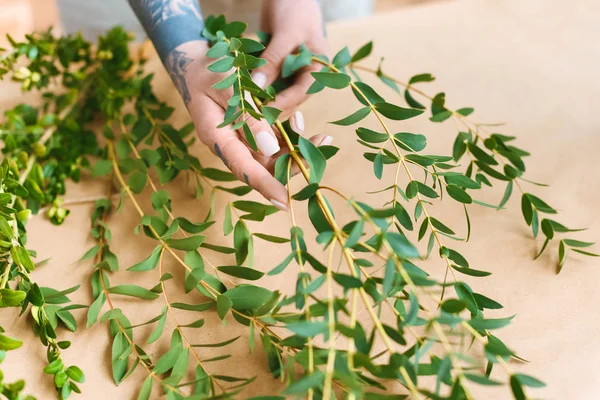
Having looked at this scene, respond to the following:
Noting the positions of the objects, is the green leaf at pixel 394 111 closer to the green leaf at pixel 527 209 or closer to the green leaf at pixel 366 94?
the green leaf at pixel 366 94

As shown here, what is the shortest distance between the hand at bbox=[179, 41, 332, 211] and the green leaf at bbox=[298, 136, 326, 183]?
60 millimetres

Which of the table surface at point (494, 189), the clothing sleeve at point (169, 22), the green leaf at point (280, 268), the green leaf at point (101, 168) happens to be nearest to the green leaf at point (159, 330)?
the table surface at point (494, 189)

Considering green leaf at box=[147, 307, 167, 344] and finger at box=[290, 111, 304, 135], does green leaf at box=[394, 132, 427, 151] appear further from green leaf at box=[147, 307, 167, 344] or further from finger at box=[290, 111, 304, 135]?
green leaf at box=[147, 307, 167, 344]

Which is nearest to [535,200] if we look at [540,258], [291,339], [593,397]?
[540,258]

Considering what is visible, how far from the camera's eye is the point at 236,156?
0.56 metres

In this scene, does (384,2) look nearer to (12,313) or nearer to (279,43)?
(279,43)

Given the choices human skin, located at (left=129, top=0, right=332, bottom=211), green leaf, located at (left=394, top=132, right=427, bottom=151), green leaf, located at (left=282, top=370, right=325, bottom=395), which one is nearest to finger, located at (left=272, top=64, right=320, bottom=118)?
human skin, located at (left=129, top=0, right=332, bottom=211)

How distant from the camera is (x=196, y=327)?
19.9 inches

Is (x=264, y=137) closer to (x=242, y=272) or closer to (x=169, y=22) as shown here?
(x=242, y=272)

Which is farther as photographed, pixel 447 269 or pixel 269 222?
pixel 269 222

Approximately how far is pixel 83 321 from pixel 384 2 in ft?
6.07

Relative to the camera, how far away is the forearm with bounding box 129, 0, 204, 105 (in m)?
0.68

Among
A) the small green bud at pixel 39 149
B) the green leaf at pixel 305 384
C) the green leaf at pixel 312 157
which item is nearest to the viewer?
the green leaf at pixel 305 384

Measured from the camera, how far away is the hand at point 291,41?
2.29ft
